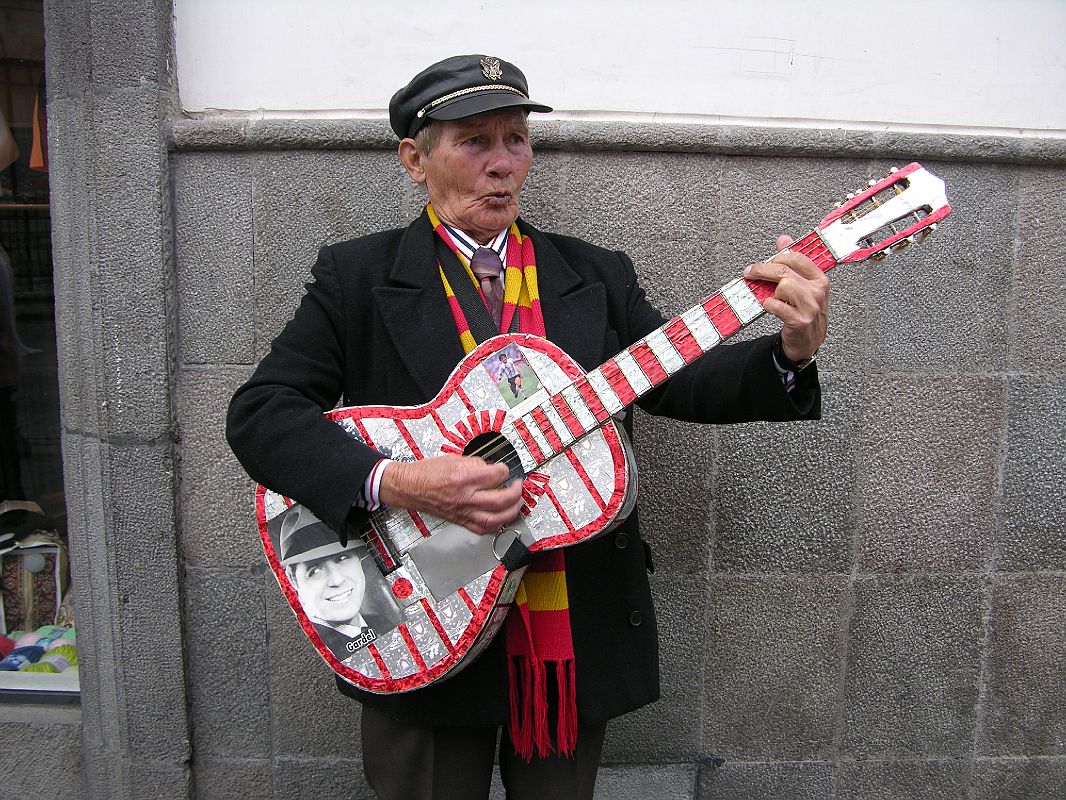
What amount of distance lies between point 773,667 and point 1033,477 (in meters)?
1.00

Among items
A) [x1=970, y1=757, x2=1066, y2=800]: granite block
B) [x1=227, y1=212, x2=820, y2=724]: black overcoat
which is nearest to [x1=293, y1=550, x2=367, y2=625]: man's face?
[x1=227, y1=212, x2=820, y2=724]: black overcoat

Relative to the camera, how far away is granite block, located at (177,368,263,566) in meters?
2.51

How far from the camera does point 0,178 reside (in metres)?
2.92

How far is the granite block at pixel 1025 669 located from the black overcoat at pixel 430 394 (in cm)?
143

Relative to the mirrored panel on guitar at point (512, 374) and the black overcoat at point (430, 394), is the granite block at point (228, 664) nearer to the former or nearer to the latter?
the black overcoat at point (430, 394)

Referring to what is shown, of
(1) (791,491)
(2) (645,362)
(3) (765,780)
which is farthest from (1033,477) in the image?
(2) (645,362)

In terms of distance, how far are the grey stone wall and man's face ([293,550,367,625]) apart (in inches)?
34.6

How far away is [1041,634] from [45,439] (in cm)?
344

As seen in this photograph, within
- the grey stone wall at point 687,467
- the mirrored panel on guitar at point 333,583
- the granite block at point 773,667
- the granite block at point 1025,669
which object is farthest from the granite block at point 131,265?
the granite block at point 1025,669

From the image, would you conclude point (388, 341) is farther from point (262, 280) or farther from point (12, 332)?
point (12, 332)

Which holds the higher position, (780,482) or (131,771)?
(780,482)

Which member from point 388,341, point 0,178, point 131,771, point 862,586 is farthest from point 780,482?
point 0,178

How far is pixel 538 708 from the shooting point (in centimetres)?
179

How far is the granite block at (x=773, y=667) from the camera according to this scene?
2643mm
